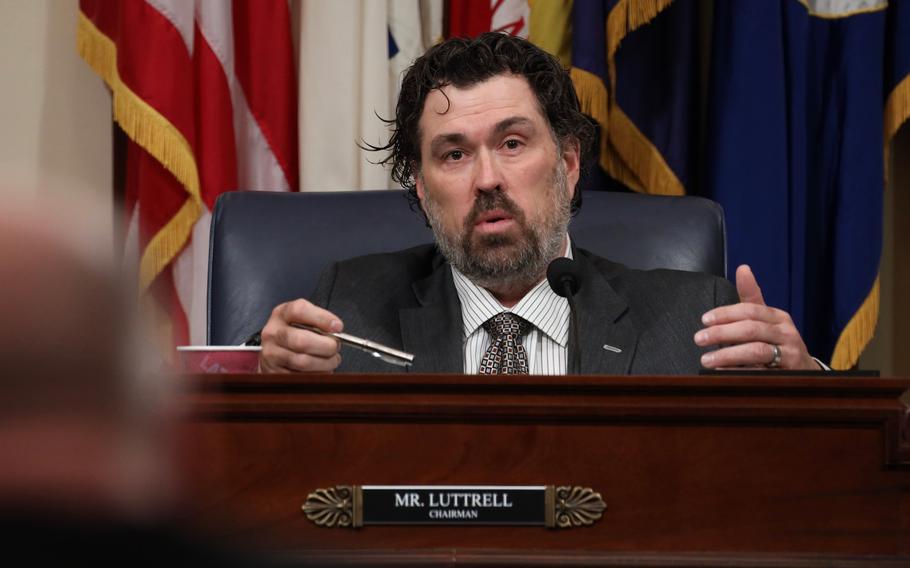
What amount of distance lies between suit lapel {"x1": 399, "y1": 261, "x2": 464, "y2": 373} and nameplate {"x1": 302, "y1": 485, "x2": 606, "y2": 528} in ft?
2.85

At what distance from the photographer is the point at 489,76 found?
2400 millimetres

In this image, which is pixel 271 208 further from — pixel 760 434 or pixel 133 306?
pixel 133 306

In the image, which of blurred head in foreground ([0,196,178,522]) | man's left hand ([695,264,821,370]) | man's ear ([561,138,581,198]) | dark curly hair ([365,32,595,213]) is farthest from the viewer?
man's ear ([561,138,581,198])

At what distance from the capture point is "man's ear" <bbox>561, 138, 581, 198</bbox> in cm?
253

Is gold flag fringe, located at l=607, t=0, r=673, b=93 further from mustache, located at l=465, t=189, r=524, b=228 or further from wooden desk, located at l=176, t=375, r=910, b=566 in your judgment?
wooden desk, located at l=176, t=375, r=910, b=566

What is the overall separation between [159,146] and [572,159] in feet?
3.71

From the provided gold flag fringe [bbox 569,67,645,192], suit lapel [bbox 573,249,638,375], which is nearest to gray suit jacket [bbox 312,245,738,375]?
suit lapel [bbox 573,249,638,375]

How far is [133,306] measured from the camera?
0.22 metres

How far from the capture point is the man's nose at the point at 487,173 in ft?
7.44

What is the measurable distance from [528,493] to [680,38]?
2035 millimetres

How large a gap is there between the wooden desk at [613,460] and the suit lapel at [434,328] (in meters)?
0.84

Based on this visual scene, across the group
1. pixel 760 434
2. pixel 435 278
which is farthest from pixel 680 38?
pixel 760 434

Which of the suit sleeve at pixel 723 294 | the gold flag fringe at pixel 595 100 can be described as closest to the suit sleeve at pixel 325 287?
the suit sleeve at pixel 723 294

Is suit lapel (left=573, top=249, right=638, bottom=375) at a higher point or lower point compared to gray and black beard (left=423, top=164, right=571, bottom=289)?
lower
